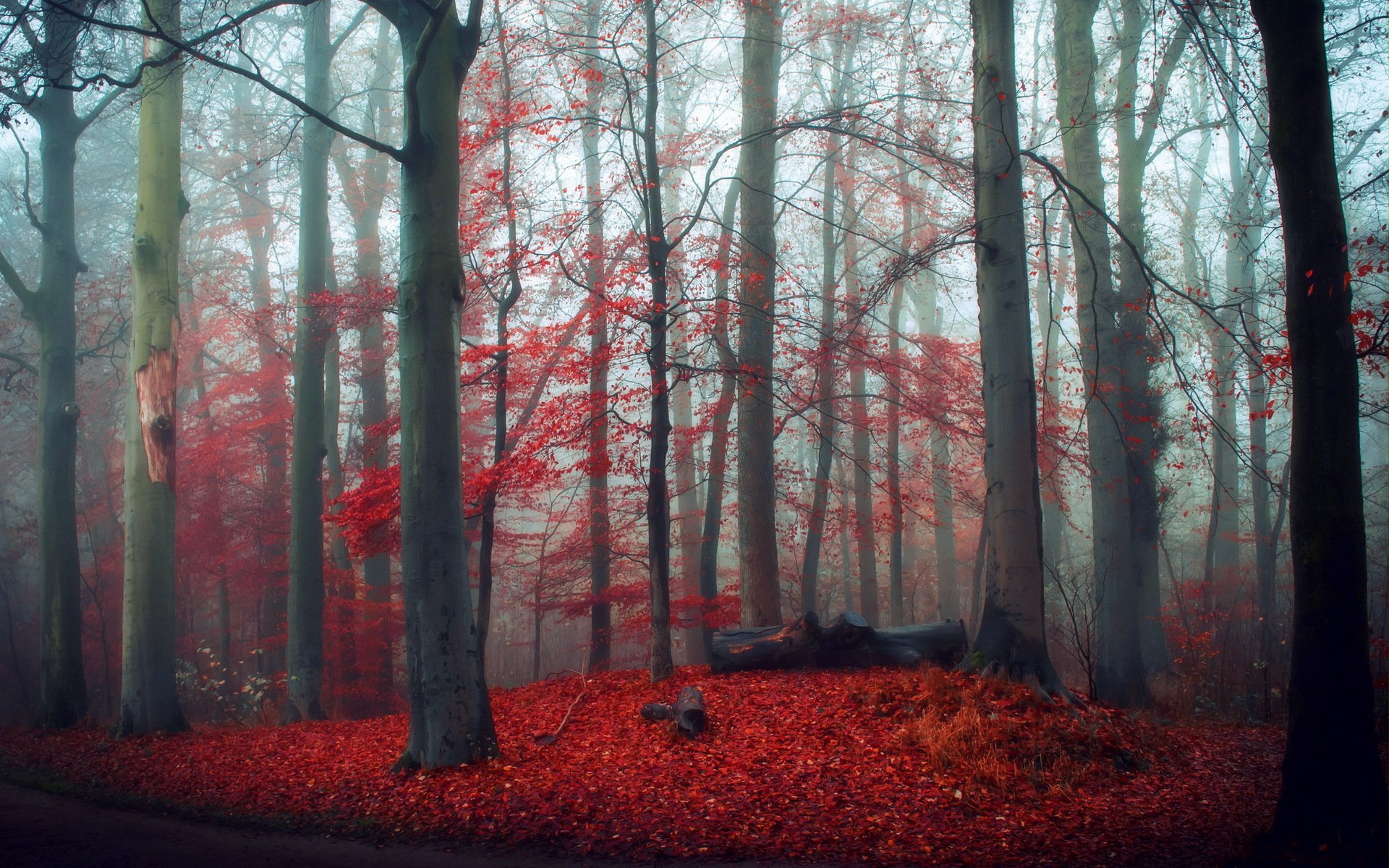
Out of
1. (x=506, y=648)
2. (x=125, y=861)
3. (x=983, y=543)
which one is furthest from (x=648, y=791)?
(x=506, y=648)

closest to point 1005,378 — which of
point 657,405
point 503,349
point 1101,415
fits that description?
point 657,405

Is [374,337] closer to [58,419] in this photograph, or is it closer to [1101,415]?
[58,419]

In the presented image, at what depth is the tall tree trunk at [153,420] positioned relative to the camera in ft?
28.8

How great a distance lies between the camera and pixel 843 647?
8391 mm

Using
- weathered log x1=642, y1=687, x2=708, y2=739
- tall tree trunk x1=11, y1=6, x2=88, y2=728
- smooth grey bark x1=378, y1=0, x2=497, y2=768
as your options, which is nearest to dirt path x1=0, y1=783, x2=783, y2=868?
smooth grey bark x1=378, y1=0, x2=497, y2=768

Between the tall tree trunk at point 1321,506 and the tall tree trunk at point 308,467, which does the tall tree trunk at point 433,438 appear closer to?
the tall tree trunk at point 1321,506

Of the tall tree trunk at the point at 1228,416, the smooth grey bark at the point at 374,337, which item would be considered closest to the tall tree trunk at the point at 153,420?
the smooth grey bark at the point at 374,337

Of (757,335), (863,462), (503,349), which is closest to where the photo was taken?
(503,349)

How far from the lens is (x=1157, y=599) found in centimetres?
1159

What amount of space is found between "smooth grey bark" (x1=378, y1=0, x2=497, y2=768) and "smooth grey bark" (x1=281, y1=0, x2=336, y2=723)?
240 inches

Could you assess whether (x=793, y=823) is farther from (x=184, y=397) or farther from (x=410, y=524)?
(x=184, y=397)

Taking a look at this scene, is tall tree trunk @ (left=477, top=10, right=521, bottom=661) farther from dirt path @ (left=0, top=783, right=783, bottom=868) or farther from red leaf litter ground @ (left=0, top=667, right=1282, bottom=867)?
dirt path @ (left=0, top=783, right=783, bottom=868)

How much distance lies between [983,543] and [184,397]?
21154 mm

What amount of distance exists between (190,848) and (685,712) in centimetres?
348
